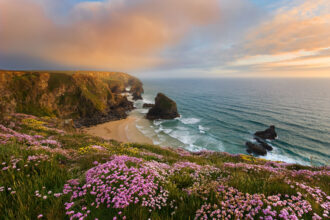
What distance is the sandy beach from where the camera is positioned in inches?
1720

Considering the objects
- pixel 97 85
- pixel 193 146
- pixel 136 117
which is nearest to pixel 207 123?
pixel 193 146

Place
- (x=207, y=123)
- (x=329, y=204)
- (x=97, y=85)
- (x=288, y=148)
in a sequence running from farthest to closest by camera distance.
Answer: (x=97, y=85) → (x=207, y=123) → (x=288, y=148) → (x=329, y=204)

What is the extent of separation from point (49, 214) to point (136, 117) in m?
66.4

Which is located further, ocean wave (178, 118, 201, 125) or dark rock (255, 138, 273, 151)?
ocean wave (178, 118, 201, 125)

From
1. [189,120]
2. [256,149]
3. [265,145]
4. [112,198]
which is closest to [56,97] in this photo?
[189,120]

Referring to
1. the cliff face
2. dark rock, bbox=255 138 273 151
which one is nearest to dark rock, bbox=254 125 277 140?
dark rock, bbox=255 138 273 151

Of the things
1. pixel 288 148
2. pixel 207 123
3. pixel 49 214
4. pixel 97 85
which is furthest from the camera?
pixel 97 85

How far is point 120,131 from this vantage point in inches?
1949

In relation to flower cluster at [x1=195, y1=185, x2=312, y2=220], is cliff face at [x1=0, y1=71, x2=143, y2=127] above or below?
below

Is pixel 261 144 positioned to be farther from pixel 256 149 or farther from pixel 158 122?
pixel 158 122

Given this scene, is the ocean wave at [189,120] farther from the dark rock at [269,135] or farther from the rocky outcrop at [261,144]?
the dark rock at [269,135]

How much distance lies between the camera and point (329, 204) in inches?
104

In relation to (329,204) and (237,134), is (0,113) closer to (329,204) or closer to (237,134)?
(329,204)

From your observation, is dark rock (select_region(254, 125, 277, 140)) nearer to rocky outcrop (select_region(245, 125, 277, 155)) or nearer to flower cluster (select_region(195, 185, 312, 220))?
rocky outcrop (select_region(245, 125, 277, 155))
